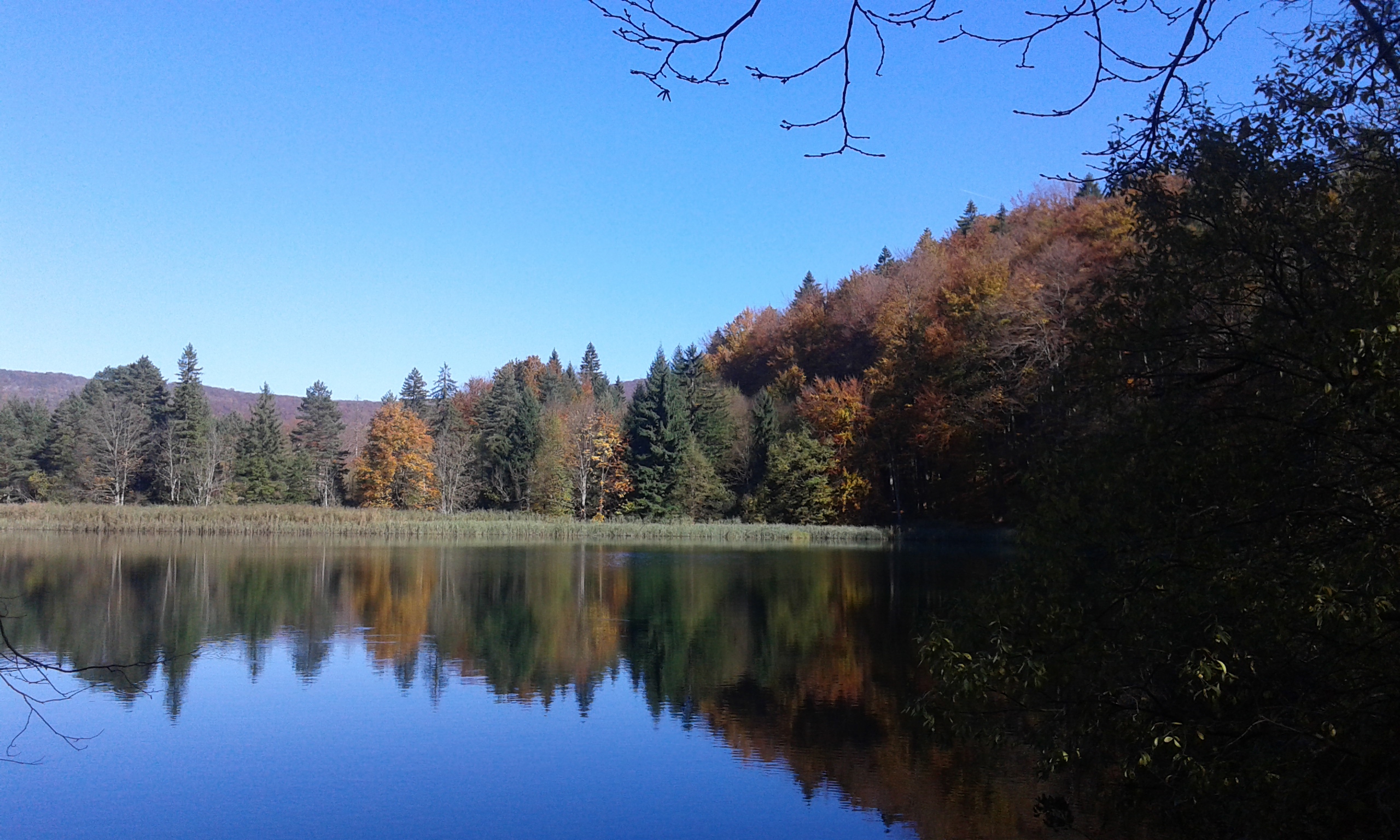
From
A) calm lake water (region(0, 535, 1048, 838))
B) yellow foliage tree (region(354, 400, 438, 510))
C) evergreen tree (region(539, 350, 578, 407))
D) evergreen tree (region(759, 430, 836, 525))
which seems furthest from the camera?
evergreen tree (region(539, 350, 578, 407))

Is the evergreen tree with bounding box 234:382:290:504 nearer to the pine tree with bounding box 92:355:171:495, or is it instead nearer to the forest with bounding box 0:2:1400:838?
the pine tree with bounding box 92:355:171:495

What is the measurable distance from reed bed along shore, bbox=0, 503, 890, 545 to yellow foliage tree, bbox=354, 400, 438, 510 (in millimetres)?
11014

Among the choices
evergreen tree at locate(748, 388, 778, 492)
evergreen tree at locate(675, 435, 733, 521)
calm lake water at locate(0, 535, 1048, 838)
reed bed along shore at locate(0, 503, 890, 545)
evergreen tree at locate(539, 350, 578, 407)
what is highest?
evergreen tree at locate(539, 350, 578, 407)

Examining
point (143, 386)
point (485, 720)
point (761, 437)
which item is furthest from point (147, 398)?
point (485, 720)

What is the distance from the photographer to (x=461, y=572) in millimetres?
22078

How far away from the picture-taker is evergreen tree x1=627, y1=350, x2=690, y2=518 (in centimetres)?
4469

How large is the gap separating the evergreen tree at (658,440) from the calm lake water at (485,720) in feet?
84.7

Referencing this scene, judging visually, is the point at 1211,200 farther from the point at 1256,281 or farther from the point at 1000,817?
the point at 1000,817

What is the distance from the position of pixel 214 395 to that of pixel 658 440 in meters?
81.1

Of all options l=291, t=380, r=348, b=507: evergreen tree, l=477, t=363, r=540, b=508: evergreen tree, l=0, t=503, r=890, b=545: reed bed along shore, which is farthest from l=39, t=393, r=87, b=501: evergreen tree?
l=477, t=363, r=540, b=508: evergreen tree

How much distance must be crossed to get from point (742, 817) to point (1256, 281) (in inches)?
187

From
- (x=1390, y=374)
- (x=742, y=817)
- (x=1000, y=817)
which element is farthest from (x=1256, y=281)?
(x=742, y=817)

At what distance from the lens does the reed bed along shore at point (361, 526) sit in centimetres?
3250

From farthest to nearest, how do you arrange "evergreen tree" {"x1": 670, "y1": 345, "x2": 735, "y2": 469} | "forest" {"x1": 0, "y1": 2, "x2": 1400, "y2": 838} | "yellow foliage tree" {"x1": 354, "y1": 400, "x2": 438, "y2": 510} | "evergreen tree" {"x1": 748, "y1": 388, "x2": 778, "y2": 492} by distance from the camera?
"yellow foliage tree" {"x1": 354, "y1": 400, "x2": 438, "y2": 510}, "evergreen tree" {"x1": 670, "y1": 345, "x2": 735, "y2": 469}, "evergreen tree" {"x1": 748, "y1": 388, "x2": 778, "y2": 492}, "forest" {"x1": 0, "y1": 2, "x2": 1400, "y2": 838}
